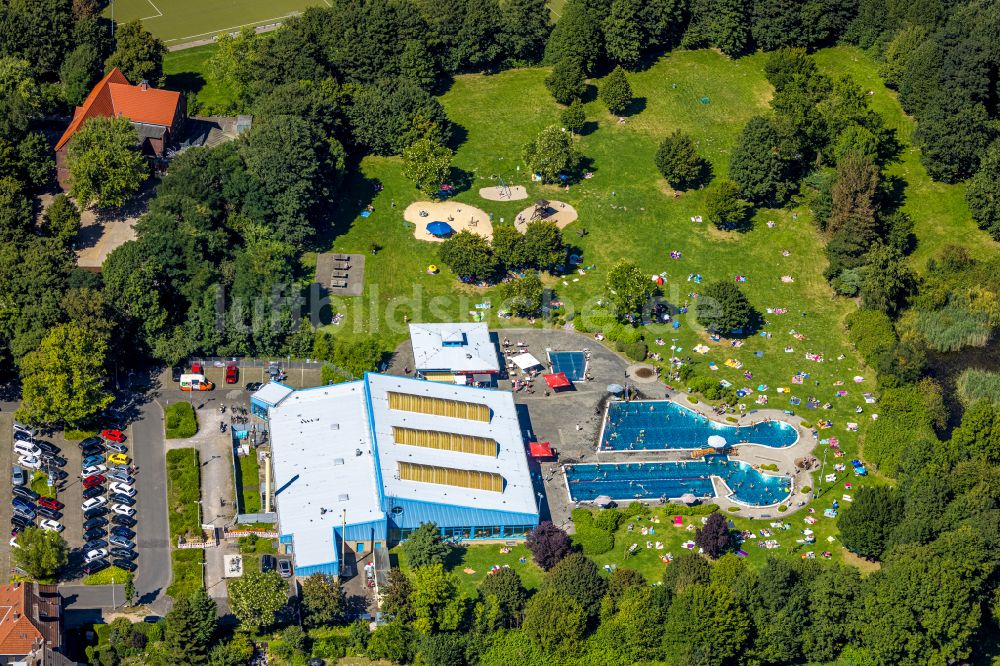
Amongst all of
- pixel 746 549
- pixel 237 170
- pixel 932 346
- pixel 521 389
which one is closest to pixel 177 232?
pixel 237 170

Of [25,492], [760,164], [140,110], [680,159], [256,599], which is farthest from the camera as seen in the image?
[680,159]

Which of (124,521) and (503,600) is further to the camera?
(124,521)

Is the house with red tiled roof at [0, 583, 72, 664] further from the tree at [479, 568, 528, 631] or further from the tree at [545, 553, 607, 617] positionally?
the tree at [545, 553, 607, 617]

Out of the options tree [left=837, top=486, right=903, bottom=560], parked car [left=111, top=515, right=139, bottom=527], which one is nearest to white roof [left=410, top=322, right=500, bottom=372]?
parked car [left=111, top=515, right=139, bottom=527]

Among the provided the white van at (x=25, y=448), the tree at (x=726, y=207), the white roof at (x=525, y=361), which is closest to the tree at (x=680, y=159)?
the tree at (x=726, y=207)

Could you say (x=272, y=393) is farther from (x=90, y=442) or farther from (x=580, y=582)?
(x=580, y=582)

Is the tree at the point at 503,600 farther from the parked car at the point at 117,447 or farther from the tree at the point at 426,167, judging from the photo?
the tree at the point at 426,167

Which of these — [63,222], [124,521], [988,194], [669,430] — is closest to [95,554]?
[124,521]

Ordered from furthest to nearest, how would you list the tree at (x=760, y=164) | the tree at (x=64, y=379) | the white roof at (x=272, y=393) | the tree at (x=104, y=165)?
the tree at (x=760, y=164), the tree at (x=104, y=165), the white roof at (x=272, y=393), the tree at (x=64, y=379)
